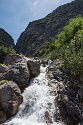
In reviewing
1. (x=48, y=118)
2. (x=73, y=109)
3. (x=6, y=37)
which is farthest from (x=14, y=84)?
(x=6, y=37)

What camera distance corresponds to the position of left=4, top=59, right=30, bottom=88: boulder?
38.8 meters

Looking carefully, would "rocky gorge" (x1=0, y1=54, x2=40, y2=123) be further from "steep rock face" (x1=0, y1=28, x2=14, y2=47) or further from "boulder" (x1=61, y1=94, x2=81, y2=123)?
"steep rock face" (x1=0, y1=28, x2=14, y2=47)

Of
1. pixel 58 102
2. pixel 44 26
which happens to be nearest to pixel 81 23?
pixel 58 102

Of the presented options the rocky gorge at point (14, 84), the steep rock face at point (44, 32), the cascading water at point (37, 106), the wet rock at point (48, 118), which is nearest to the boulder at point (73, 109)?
the cascading water at point (37, 106)

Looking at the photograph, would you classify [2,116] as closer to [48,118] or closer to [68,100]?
[48,118]

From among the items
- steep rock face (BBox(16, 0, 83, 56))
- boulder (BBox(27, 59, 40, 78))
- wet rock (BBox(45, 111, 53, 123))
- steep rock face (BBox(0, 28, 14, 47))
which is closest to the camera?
wet rock (BBox(45, 111, 53, 123))

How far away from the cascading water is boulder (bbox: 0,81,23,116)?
90 cm

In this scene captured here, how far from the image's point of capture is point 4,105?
34281mm

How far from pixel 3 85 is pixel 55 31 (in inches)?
3598

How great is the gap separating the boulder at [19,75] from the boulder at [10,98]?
2.75 metres

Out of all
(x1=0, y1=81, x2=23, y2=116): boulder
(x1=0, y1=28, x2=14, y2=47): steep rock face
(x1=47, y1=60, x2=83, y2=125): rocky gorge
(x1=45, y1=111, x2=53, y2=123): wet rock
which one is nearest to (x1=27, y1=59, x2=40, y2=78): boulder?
(x1=47, y1=60, x2=83, y2=125): rocky gorge

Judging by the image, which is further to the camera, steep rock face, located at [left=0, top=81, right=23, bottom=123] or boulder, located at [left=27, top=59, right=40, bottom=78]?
boulder, located at [left=27, top=59, right=40, bottom=78]

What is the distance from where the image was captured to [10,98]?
34.4 meters

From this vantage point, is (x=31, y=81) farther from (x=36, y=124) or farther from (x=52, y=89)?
(x=36, y=124)
